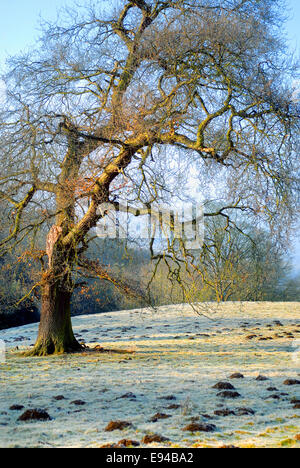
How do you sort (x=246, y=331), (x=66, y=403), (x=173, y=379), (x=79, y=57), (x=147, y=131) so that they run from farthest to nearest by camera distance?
1. (x=246, y=331)
2. (x=79, y=57)
3. (x=147, y=131)
4. (x=173, y=379)
5. (x=66, y=403)

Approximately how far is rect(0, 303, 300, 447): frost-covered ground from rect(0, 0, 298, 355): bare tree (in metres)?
2.25

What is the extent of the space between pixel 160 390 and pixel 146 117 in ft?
15.2

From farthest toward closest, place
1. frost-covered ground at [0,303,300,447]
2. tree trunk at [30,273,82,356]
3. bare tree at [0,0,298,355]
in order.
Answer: tree trunk at [30,273,82,356]
bare tree at [0,0,298,355]
frost-covered ground at [0,303,300,447]

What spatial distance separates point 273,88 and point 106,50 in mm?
3575

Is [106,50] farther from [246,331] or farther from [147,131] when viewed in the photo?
[246,331]

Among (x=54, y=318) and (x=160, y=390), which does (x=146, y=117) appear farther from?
(x=54, y=318)

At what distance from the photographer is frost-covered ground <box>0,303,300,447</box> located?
4199 mm

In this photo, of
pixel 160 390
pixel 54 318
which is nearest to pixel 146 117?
pixel 160 390

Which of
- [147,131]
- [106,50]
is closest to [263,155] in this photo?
[147,131]

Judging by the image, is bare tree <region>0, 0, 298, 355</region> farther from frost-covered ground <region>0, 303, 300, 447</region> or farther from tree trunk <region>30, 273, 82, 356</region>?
frost-covered ground <region>0, 303, 300, 447</region>

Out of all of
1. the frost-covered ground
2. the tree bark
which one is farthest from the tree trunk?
the frost-covered ground

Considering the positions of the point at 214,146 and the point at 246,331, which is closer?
the point at 214,146

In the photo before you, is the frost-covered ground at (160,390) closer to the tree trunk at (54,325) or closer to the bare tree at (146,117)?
the tree trunk at (54,325)

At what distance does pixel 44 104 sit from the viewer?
9438mm
